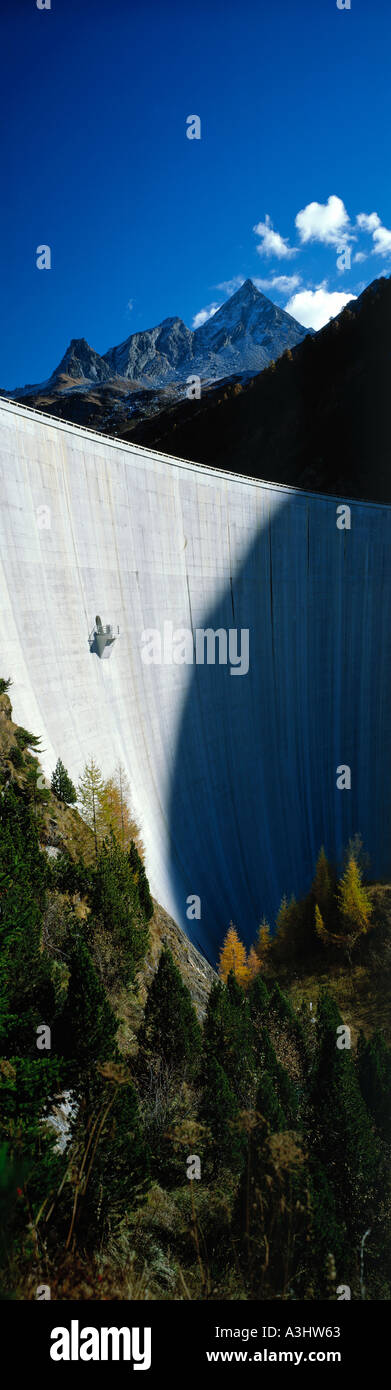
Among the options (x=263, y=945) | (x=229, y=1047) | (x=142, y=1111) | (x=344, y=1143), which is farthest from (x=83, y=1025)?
(x=263, y=945)

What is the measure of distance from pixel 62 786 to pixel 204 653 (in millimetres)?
8131

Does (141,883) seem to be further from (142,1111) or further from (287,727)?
(287,727)

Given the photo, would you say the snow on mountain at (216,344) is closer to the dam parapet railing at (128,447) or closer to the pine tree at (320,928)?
the dam parapet railing at (128,447)

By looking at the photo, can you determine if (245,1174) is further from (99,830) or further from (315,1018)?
(315,1018)

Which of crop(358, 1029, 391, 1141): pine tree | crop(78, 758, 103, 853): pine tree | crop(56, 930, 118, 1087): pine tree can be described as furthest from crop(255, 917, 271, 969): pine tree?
crop(56, 930, 118, 1087): pine tree

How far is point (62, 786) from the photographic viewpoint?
13000mm

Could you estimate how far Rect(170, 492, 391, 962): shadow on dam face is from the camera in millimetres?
18922

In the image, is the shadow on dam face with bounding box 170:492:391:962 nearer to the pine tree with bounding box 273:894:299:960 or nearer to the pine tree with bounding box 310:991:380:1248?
the pine tree with bounding box 273:894:299:960

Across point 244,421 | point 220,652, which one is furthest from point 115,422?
point 220,652

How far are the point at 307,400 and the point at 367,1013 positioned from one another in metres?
46.4

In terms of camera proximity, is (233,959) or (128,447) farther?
(233,959)

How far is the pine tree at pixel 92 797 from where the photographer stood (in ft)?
43.1

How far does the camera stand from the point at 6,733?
40.8 feet

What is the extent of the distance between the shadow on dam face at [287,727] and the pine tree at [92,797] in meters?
4.11
